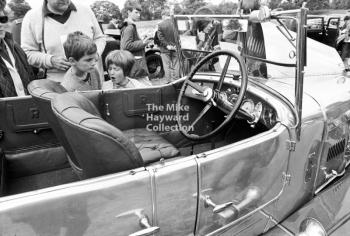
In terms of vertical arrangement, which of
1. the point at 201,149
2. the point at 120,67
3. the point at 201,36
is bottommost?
the point at 201,149

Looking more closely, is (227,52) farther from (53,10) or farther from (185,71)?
(53,10)

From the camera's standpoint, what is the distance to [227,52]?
1845 mm

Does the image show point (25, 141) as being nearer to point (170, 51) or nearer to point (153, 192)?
point (153, 192)

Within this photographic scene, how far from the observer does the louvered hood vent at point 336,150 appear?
1.89 m

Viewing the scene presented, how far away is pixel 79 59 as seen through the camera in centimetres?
234

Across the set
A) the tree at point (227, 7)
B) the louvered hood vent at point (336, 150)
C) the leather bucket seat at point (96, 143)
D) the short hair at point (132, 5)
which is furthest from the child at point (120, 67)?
the short hair at point (132, 5)

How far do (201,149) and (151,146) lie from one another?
0.51 metres

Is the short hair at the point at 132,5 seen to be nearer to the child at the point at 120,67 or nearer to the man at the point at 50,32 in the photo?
the man at the point at 50,32

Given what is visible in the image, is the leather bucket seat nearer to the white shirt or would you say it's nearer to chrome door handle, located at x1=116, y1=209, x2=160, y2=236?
chrome door handle, located at x1=116, y1=209, x2=160, y2=236

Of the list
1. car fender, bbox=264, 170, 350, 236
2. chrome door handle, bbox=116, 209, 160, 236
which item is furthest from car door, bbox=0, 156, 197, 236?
car fender, bbox=264, 170, 350, 236

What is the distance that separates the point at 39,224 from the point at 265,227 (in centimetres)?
118

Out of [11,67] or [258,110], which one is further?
[11,67]

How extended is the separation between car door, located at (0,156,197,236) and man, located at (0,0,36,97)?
1.61 meters

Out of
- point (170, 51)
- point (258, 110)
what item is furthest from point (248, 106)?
point (170, 51)
